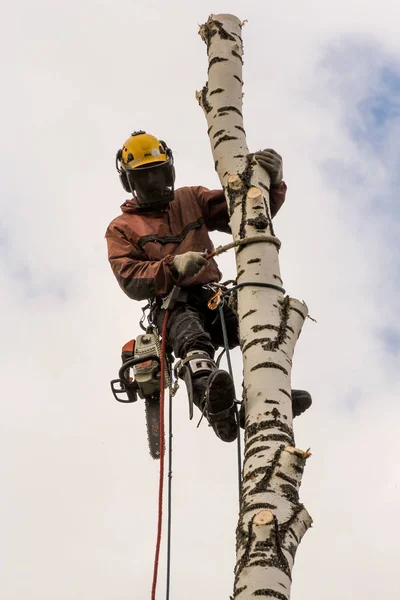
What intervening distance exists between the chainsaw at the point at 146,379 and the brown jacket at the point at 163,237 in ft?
1.17

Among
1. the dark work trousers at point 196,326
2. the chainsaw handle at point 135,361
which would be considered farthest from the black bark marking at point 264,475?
the chainsaw handle at point 135,361

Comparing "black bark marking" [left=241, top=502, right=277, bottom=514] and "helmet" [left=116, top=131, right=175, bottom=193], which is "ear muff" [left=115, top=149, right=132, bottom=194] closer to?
"helmet" [left=116, top=131, right=175, bottom=193]

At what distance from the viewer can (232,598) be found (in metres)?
3.64

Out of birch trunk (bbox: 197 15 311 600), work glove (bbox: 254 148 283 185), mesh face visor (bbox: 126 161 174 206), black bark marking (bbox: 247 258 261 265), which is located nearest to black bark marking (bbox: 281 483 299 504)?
birch trunk (bbox: 197 15 311 600)

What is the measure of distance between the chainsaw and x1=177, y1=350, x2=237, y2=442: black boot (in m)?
0.71

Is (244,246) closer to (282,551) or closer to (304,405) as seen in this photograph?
(304,405)

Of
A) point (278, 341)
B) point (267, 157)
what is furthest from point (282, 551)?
point (267, 157)

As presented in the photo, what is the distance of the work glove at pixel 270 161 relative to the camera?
5277mm

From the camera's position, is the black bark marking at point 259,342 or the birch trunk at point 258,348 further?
the black bark marking at point 259,342

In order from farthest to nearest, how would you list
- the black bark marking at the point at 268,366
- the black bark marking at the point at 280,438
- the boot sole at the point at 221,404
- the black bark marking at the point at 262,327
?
the boot sole at the point at 221,404 → the black bark marking at the point at 262,327 → the black bark marking at the point at 268,366 → the black bark marking at the point at 280,438

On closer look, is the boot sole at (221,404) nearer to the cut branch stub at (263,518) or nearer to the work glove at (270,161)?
the cut branch stub at (263,518)

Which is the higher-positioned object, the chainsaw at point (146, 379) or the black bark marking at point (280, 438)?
the chainsaw at point (146, 379)

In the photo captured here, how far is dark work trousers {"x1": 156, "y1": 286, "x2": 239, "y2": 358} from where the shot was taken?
18.4 ft

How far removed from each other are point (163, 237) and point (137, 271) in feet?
1.47
